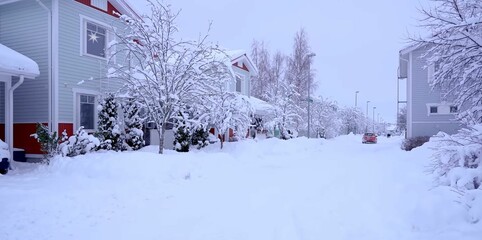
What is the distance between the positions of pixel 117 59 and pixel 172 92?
3659 mm

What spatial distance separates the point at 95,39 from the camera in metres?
13.8

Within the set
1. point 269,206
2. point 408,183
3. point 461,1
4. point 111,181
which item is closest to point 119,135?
point 111,181

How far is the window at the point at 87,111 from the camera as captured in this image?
1337 cm

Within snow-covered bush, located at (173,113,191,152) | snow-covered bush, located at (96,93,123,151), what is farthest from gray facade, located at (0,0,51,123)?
snow-covered bush, located at (173,113,191,152)

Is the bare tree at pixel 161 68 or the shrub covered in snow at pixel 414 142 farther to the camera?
the shrub covered in snow at pixel 414 142

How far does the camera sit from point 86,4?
43.1 ft

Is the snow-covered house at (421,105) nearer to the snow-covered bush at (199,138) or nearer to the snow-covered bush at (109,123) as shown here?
the snow-covered bush at (199,138)

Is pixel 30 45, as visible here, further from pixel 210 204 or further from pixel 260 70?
pixel 260 70

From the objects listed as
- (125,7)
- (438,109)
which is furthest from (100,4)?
(438,109)

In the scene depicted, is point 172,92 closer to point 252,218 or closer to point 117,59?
point 117,59

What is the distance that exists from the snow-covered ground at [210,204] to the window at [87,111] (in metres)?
3.58

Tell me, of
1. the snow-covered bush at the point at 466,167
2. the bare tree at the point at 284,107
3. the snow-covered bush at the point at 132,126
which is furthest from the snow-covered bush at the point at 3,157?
the bare tree at the point at 284,107

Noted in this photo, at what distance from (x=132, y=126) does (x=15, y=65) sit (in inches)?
192

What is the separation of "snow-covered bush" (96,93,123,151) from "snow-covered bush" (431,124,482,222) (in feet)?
34.6
